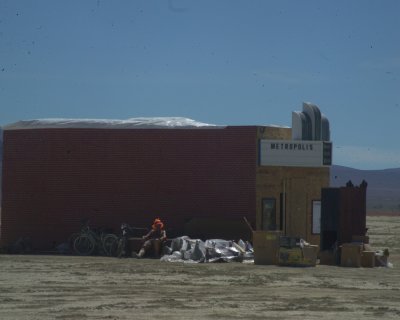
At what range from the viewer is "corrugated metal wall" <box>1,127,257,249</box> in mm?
34438

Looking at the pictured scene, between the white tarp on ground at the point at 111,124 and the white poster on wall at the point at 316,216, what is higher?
the white tarp on ground at the point at 111,124

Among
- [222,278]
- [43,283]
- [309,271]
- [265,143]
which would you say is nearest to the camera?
[43,283]

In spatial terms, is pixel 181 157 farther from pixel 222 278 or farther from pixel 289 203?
pixel 222 278

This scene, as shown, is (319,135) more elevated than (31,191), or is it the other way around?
(319,135)

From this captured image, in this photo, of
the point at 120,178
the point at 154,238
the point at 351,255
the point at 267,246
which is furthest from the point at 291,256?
the point at 120,178

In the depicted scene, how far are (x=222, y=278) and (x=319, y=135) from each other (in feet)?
40.7

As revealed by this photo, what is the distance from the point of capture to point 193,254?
3070 centimetres

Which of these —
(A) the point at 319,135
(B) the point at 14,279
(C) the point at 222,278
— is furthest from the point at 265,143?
(B) the point at 14,279

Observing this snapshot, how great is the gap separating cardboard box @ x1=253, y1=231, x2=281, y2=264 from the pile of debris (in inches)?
48.2

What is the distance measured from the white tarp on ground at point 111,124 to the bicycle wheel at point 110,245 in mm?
4528

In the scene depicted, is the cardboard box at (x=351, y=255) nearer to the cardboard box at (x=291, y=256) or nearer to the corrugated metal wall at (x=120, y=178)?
the cardboard box at (x=291, y=256)

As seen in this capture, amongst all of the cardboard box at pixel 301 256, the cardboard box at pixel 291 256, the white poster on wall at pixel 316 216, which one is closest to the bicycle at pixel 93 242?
the cardboard box at pixel 291 256

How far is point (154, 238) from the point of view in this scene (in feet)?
107

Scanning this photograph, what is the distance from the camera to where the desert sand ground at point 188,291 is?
17.4 metres
